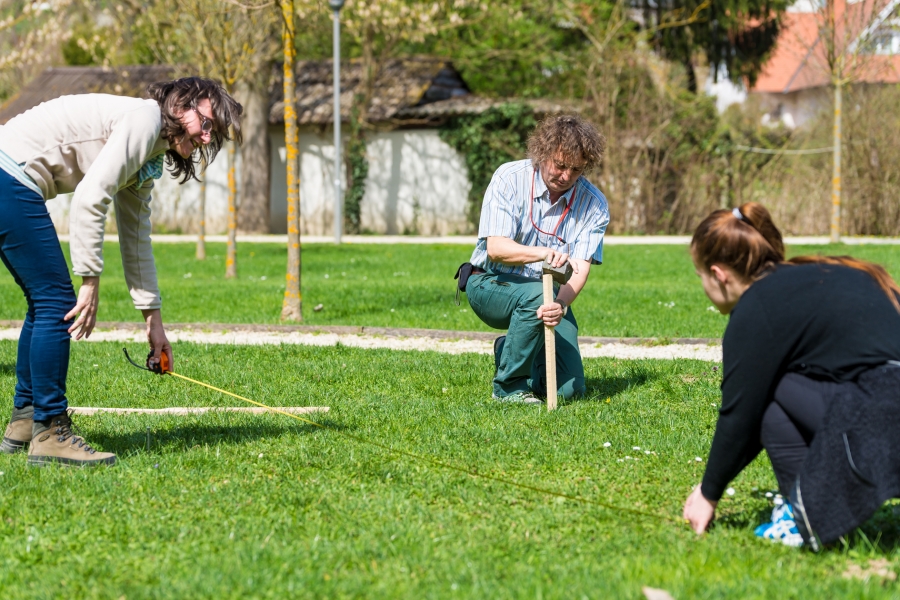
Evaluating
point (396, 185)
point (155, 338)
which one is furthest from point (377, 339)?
point (396, 185)

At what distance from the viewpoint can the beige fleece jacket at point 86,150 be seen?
147 inches

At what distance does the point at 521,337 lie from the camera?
543 centimetres

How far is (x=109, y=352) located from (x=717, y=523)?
524 centimetres

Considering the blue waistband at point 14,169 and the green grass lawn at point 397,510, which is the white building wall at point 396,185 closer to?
the green grass lawn at point 397,510

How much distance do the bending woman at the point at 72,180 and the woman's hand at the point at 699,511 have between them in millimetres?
2250

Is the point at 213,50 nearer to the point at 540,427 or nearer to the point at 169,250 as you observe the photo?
the point at 169,250

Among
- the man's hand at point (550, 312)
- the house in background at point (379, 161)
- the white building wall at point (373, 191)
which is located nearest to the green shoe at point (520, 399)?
the man's hand at point (550, 312)

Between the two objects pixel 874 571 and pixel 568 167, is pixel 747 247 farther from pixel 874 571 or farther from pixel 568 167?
pixel 568 167

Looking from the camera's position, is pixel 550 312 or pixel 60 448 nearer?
pixel 60 448

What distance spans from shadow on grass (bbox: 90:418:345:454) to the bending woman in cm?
40

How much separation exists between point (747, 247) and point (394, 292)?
27.2ft

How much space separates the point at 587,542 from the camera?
10.7 ft

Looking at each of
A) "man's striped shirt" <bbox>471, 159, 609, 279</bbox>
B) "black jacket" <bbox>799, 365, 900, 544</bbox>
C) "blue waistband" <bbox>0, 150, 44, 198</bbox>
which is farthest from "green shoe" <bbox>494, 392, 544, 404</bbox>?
"blue waistband" <bbox>0, 150, 44, 198</bbox>

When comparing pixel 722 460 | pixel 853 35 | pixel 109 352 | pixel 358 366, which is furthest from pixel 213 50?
pixel 722 460
